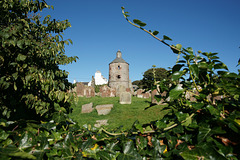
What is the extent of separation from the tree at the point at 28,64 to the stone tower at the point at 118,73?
1432 inches

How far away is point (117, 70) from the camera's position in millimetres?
41562

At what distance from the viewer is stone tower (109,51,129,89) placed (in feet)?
133

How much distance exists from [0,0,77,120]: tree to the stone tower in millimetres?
36384

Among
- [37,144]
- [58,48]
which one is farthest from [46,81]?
[37,144]

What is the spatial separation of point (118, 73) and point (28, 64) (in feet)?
125

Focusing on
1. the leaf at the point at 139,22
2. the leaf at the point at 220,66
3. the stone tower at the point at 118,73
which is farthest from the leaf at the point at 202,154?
the stone tower at the point at 118,73

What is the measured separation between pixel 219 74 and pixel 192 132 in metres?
0.41

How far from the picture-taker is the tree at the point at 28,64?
8.82 feet

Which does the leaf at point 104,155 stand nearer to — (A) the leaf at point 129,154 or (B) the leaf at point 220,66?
(A) the leaf at point 129,154

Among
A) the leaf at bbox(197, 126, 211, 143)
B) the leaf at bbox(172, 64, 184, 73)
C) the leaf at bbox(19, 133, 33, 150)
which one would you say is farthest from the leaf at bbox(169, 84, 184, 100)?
the leaf at bbox(19, 133, 33, 150)

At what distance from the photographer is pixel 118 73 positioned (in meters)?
41.1

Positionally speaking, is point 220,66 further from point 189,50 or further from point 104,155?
point 104,155

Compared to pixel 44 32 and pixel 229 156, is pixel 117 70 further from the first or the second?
pixel 229 156

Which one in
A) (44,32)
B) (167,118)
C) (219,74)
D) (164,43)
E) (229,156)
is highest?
(44,32)
